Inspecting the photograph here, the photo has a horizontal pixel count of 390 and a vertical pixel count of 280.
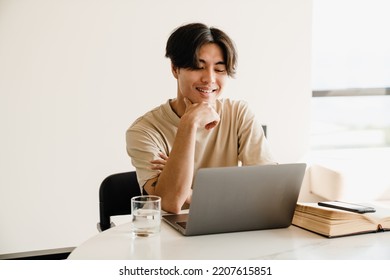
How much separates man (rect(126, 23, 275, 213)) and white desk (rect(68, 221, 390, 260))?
1.43ft

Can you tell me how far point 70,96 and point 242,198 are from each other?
1948 mm

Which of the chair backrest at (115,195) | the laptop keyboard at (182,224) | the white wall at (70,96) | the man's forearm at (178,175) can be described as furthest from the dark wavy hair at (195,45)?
the white wall at (70,96)

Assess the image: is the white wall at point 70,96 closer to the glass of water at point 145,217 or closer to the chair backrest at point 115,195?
the chair backrest at point 115,195

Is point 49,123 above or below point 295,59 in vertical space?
below

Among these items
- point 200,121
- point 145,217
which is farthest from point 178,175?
point 145,217

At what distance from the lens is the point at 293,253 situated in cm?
91

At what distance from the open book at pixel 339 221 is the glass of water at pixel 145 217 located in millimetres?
360

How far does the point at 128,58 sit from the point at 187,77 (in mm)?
1304

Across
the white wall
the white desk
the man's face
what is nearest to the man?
the man's face

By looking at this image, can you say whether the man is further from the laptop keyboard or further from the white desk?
the white desk

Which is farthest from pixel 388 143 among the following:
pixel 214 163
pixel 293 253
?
pixel 293 253

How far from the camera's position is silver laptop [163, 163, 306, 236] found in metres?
0.98

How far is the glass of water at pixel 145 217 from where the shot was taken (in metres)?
1.02
